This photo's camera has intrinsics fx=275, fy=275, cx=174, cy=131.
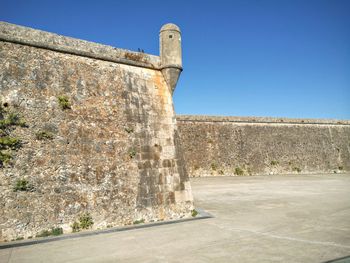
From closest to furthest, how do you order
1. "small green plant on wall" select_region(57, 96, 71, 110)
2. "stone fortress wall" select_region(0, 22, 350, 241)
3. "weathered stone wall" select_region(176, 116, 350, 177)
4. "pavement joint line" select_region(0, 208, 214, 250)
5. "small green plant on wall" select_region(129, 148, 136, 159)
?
"pavement joint line" select_region(0, 208, 214, 250), "stone fortress wall" select_region(0, 22, 350, 241), "small green plant on wall" select_region(57, 96, 71, 110), "small green plant on wall" select_region(129, 148, 136, 159), "weathered stone wall" select_region(176, 116, 350, 177)

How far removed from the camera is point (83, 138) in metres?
8.95

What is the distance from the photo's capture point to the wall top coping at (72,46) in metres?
8.45

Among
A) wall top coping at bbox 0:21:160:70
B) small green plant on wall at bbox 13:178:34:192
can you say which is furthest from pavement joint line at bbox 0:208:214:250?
wall top coping at bbox 0:21:160:70

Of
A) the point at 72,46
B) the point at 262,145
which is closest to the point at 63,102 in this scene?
the point at 72,46

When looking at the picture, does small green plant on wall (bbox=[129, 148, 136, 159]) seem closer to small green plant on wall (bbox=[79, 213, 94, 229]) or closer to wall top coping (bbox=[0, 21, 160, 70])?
small green plant on wall (bbox=[79, 213, 94, 229])

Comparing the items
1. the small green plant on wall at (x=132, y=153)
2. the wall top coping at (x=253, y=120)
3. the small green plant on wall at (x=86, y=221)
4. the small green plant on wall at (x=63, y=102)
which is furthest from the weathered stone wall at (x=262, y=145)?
the small green plant on wall at (x=63, y=102)

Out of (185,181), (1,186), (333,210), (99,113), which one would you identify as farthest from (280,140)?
(1,186)

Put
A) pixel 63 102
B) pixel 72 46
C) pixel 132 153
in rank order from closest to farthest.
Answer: pixel 63 102 → pixel 72 46 → pixel 132 153

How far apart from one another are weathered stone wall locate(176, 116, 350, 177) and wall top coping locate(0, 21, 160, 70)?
15.1 metres

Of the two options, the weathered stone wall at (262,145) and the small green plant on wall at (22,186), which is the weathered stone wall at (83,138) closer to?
the small green plant on wall at (22,186)

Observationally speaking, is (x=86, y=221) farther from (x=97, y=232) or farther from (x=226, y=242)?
(x=226, y=242)

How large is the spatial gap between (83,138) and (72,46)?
3.30 m

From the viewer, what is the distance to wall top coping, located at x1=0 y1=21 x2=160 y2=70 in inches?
333

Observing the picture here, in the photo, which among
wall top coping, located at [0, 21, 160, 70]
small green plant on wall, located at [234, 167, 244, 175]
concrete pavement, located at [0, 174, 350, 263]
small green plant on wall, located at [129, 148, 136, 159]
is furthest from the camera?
small green plant on wall, located at [234, 167, 244, 175]
